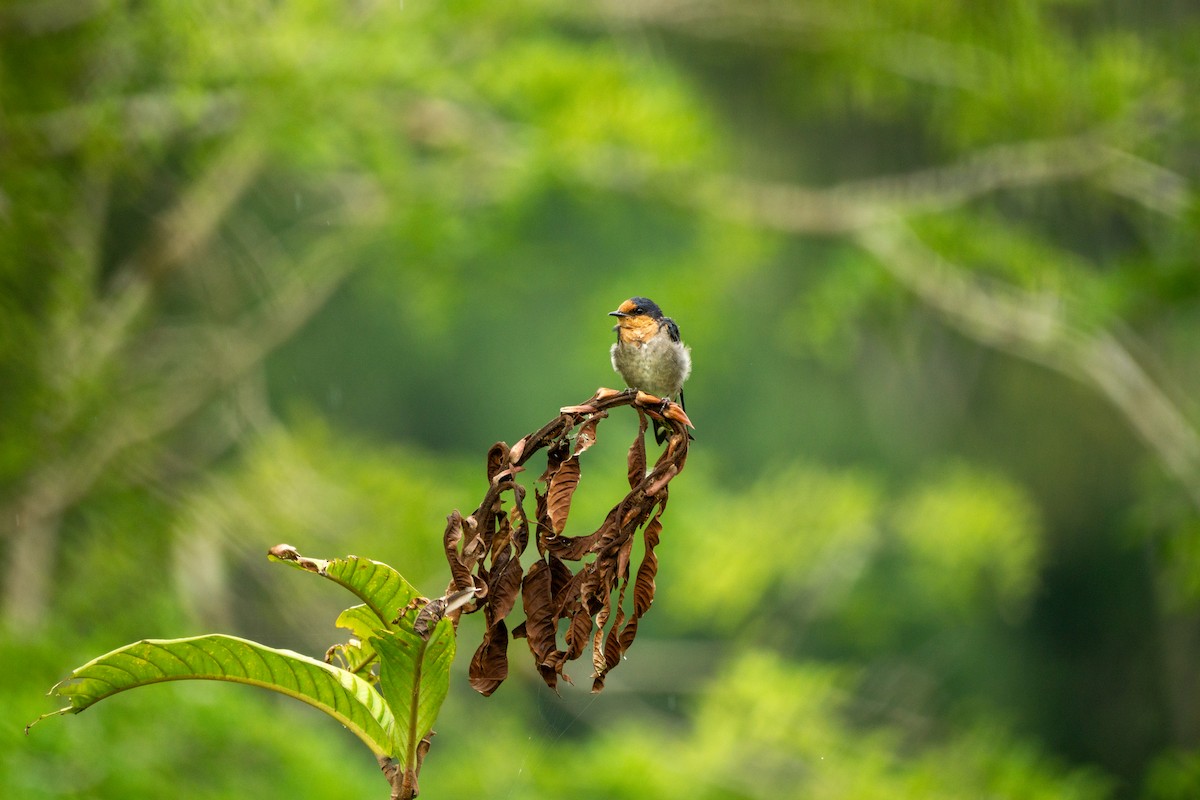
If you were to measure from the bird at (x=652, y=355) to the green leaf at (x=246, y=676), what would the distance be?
73 centimetres

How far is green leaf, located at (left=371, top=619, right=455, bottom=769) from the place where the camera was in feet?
2.40

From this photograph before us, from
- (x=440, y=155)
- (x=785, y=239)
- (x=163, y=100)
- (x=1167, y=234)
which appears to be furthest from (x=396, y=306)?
(x=1167, y=234)

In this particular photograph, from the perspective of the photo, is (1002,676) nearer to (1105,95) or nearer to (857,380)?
(857,380)

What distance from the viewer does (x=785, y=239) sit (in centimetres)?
751

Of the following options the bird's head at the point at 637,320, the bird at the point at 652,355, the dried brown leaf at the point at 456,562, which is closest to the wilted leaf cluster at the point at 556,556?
the dried brown leaf at the point at 456,562

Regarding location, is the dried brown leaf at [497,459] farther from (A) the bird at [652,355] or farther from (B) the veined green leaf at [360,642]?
(A) the bird at [652,355]

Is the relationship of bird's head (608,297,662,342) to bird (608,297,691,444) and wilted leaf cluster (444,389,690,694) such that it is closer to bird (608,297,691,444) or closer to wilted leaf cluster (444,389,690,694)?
bird (608,297,691,444)

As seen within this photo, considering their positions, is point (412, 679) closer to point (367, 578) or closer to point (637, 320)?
point (367, 578)

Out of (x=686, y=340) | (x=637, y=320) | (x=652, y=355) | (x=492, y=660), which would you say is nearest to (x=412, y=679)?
(x=492, y=660)

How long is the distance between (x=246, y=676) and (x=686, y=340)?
4850 millimetres

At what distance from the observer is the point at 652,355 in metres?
1.48

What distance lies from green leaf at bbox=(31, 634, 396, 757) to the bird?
2.41ft

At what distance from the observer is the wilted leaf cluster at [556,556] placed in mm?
715

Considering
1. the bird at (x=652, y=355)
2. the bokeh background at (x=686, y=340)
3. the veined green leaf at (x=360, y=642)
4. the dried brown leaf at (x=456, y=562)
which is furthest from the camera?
the bokeh background at (x=686, y=340)
